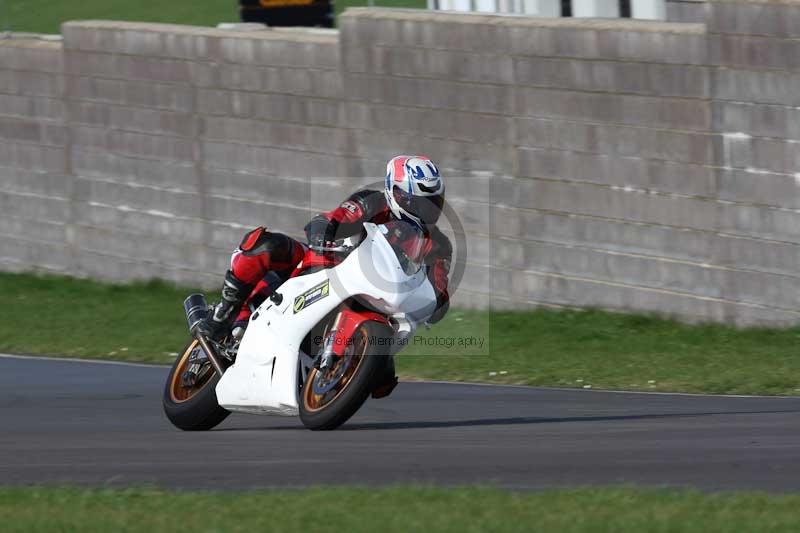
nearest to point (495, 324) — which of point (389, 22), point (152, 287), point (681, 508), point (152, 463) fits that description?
point (389, 22)

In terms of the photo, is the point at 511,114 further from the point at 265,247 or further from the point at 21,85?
the point at 21,85

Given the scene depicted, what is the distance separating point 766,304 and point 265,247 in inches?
231

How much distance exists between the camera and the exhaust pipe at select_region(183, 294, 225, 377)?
30.9ft

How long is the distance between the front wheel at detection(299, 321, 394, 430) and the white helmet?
73 cm

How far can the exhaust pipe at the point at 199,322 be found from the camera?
9.41m

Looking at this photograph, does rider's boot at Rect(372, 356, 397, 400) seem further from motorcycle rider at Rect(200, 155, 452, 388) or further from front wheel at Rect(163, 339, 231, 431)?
front wheel at Rect(163, 339, 231, 431)

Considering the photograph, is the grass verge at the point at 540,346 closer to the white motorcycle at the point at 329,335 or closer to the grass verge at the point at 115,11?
the white motorcycle at the point at 329,335

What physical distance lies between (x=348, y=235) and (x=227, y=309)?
0.98 metres

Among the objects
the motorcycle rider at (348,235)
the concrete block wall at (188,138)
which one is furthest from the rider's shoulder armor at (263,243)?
the concrete block wall at (188,138)

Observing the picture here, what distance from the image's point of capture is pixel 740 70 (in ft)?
44.0

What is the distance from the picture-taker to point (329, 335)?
875cm

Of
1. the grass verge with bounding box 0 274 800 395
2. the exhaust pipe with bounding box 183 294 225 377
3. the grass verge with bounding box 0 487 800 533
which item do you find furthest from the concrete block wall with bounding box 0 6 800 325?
the grass verge with bounding box 0 487 800 533

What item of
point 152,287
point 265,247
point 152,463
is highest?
point 265,247

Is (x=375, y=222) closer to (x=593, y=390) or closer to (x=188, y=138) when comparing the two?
(x=593, y=390)
